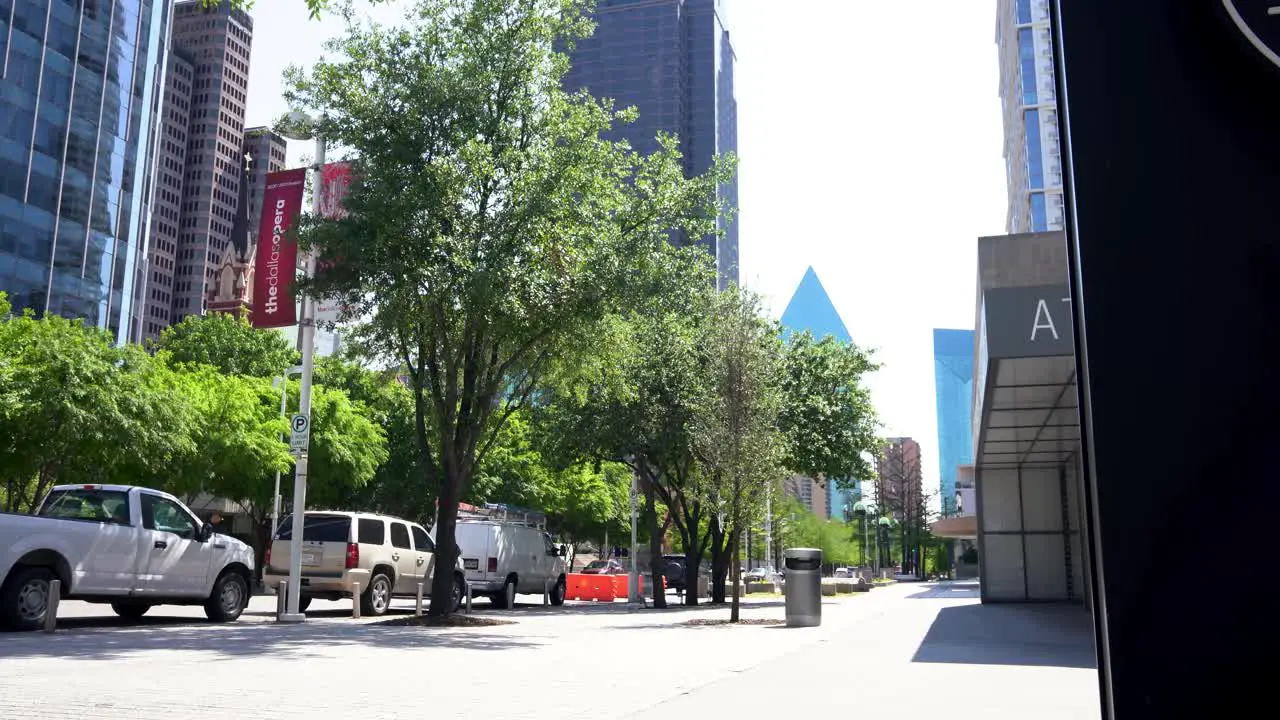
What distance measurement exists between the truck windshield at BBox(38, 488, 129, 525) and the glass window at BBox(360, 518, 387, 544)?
6712 millimetres

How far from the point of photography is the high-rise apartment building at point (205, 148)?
545 feet

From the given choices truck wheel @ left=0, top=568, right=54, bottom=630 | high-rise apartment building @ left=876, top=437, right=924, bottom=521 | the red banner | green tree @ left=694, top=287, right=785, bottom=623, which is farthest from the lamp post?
high-rise apartment building @ left=876, top=437, right=924, bottom=521

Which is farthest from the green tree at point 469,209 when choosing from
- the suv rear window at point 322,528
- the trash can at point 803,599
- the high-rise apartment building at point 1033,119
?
the high-rise apartment building at point 1033,119

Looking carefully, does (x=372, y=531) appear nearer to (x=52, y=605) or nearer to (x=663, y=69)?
(x=52, y=605)

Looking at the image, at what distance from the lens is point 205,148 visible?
17000 centimetres

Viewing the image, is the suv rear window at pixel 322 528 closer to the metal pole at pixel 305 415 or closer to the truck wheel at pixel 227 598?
the metal pole at pixel 305 415

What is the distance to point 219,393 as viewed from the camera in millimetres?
37875

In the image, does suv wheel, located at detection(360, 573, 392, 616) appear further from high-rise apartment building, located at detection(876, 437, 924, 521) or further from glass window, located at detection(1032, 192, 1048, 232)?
high-rise apartment building, located at detection(876, 437, 924, 521)

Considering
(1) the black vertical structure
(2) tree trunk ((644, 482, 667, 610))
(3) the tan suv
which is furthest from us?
(2) tree trunk ((644, 482, 667, 610))

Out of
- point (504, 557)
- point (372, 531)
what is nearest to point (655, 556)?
point (504, 557)

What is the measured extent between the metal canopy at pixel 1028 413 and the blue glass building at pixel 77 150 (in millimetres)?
56414

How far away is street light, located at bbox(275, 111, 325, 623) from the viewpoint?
1941 centimetres

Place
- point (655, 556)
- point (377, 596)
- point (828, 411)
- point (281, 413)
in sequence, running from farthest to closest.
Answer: point (281, 413) < point (828, 411) < point (655, 556) < point (377, 596)

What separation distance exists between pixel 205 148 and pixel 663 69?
72.0 meters
